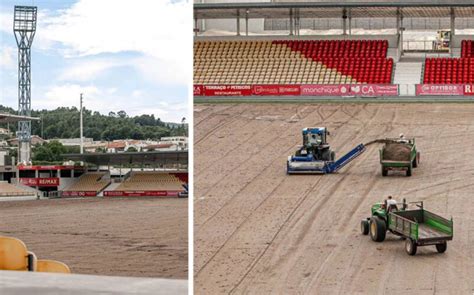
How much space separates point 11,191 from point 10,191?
0.52ft

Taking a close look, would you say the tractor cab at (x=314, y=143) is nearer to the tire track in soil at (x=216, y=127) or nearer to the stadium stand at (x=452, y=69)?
the tire track in soil at (x=216, y=127)

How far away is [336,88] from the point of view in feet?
103

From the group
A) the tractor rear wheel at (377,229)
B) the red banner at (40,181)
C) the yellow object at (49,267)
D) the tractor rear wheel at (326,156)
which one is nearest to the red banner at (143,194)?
the red banner at (40,181)

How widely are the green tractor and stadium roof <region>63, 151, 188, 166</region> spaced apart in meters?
34.4

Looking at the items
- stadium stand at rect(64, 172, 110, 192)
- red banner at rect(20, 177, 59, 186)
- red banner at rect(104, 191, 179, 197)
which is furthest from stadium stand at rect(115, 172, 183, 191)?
red banner at rect(20, 177, 59, 186)

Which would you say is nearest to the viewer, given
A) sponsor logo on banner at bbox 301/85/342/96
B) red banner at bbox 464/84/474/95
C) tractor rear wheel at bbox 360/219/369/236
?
tractor rear wheel at bbox 360/219/369/236

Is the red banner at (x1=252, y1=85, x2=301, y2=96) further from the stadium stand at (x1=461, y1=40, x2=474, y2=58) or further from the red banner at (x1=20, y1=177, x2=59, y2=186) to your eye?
the red banner at (x1=20, y1=177, x2=59, y2=186)

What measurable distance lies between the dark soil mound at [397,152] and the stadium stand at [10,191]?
31669 mm

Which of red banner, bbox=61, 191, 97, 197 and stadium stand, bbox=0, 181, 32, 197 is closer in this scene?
stadium stand, bbox=0, 181, 32, 197

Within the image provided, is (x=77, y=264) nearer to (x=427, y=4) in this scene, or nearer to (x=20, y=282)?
(x=20, y=282)

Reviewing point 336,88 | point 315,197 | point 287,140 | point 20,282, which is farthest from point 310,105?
point 20,282

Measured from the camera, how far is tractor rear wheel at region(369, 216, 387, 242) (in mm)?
12820

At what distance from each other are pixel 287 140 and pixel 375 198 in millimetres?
7322

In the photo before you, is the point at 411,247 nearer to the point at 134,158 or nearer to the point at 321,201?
the point at 321,201
